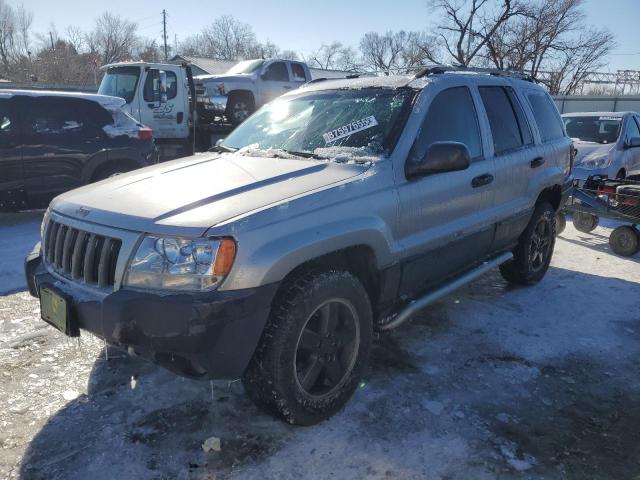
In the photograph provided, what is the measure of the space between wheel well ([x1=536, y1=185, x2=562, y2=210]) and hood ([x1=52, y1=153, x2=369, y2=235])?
2.75 meters

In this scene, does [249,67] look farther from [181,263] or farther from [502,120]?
[181,263]

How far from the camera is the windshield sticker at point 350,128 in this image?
3.29 m

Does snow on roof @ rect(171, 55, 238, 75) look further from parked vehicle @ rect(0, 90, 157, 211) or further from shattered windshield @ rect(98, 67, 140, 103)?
→ parked vehicle @ rect(0, 90, 157, 211)

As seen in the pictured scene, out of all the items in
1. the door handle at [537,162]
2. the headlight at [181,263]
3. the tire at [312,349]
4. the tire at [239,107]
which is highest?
the tire at [239,107]

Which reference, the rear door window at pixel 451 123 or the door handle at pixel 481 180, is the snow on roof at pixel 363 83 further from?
the door handle at pixel 481 180

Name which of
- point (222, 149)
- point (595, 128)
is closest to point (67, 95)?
point (222, 149)

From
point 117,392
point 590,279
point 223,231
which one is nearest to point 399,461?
point 223,231

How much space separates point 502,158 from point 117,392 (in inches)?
129

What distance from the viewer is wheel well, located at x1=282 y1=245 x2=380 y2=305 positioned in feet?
8.96

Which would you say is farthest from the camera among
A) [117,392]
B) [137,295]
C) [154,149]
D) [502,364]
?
[154,149]

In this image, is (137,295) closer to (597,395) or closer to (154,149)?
(597,395)

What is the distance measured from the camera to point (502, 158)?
13.4 feet

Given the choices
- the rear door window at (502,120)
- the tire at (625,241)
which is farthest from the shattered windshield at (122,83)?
the tire at (625,241)

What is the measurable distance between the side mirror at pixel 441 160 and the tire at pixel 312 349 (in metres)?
0.81
